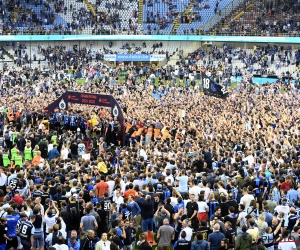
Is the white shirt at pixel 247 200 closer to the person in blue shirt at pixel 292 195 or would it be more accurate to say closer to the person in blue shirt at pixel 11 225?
the person in blue shirt at pixel 292 195

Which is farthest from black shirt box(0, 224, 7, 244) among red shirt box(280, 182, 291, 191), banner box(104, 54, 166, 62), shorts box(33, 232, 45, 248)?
banner box(104, 54, 166, 62)

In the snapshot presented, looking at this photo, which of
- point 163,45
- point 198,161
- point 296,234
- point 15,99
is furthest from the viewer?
point 163,45

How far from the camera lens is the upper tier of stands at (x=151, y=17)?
52.1m

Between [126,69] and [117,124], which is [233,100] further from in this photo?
[126,69]

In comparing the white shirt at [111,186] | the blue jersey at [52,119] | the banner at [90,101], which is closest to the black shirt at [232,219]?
the white shirt at [111,186]

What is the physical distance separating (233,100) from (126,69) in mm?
16019

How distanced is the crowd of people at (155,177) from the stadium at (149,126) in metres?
0.04

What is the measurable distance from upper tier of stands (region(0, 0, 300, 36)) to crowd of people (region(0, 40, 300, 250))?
2180 centimetres

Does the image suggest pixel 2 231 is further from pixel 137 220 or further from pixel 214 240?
pixel 214 240

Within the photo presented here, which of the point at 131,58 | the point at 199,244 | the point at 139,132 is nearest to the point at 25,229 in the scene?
the point at 199,244

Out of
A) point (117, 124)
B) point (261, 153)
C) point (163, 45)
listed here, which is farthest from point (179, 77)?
point (261, 153)

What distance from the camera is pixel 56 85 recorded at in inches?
1506

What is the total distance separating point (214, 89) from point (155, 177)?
14676 millimetres

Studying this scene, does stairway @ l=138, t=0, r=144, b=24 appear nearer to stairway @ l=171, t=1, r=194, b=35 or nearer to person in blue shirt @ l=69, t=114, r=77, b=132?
stairway @ l=171, t=1, r=194, b=35
